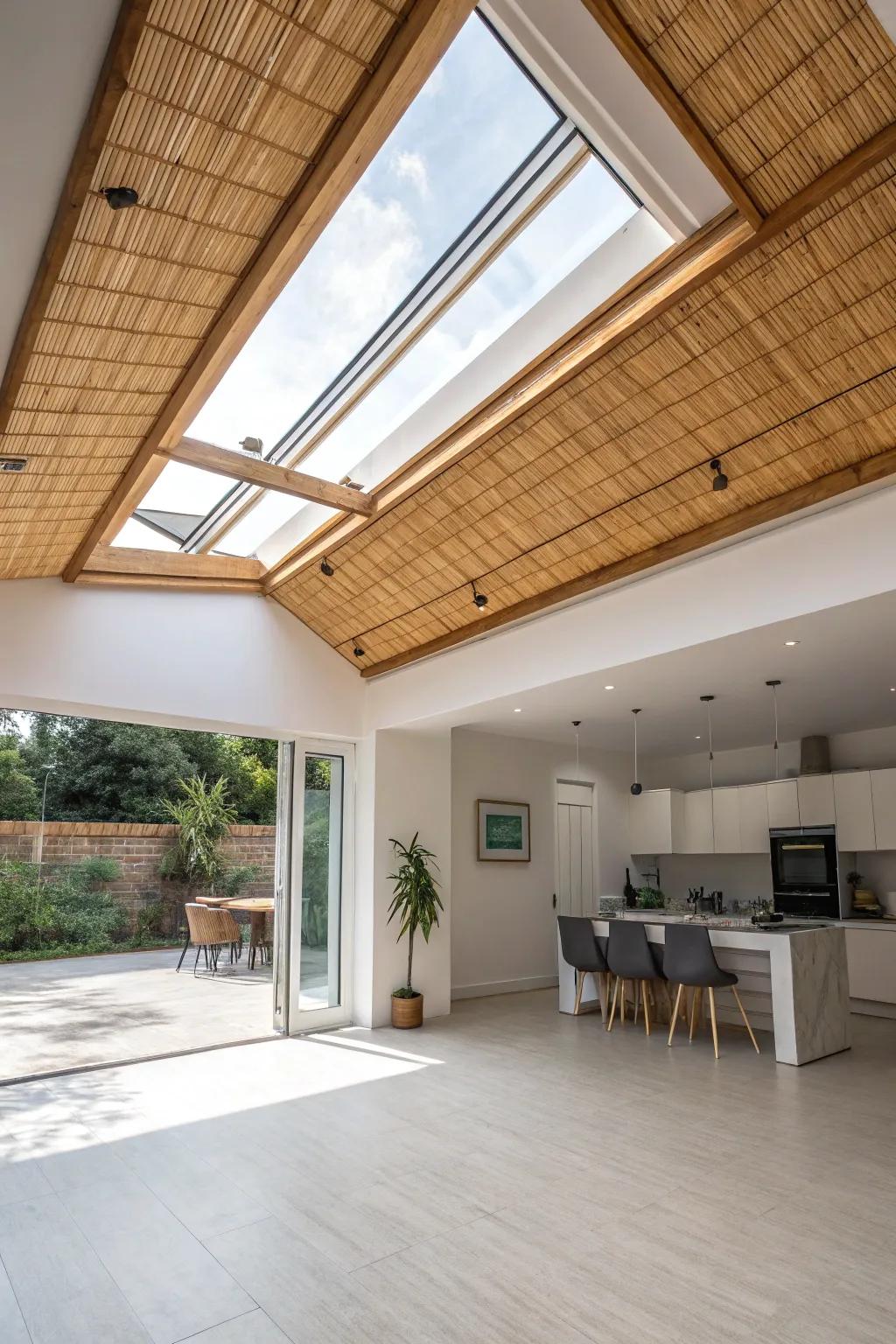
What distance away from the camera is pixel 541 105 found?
292cm

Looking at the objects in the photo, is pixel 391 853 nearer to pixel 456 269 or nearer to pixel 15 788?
pixel 456 269

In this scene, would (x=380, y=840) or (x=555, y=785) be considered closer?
(x=380, y=840)

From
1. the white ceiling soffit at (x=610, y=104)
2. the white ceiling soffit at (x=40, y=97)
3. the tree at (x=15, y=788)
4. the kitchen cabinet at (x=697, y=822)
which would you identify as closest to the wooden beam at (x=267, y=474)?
the white ceiling soffit at (x=40, y=97)

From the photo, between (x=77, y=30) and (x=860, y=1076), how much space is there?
628 cm

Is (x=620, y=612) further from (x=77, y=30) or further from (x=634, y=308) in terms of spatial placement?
(x=77, y=30)

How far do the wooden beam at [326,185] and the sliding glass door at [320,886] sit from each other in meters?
3.77

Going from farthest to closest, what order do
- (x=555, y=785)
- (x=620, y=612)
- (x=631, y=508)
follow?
(x=555, y=785)
(x=620, y=612)
(x=631, y=508)

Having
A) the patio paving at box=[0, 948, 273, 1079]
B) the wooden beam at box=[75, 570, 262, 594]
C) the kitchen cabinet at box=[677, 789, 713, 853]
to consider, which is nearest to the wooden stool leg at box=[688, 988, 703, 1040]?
the kitchen cabinet at box=[677, 789, 713, 853]

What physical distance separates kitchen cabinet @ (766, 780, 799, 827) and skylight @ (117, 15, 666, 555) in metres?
5.74

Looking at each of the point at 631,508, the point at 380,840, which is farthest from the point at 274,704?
the point at 631,508

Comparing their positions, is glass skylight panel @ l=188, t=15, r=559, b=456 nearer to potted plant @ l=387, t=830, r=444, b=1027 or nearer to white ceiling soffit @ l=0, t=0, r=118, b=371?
white ceiling soffit @ l=0, t=0, r=118, b=371

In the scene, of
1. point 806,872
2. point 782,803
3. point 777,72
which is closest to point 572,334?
point 777,72

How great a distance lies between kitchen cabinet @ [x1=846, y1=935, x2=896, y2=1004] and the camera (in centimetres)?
732

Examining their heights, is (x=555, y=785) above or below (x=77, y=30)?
below
